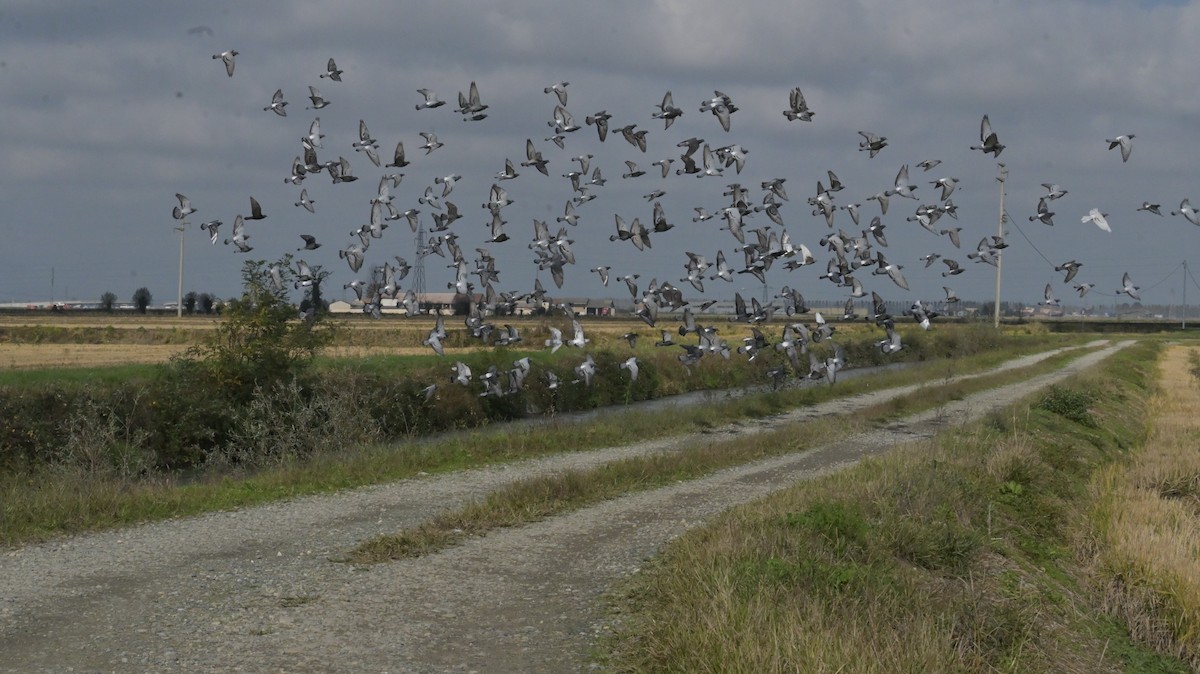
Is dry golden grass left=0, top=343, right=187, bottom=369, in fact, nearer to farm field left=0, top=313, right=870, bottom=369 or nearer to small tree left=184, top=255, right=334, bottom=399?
farm field left=0, top=313, right=870, bottom=369

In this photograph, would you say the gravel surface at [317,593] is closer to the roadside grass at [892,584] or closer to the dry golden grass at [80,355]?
the roadside grass at [892,584]

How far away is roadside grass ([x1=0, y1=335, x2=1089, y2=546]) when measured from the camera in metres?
13.1

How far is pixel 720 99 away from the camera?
17.2 meters

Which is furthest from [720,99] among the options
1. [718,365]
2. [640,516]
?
[718,365]

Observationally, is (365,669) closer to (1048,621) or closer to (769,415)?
(1048,621)

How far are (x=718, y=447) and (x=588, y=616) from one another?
1271 centimetres

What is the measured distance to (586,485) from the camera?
52.4 ft

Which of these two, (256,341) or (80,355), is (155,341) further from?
(256,341)

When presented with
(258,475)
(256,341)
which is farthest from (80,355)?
(258,475)

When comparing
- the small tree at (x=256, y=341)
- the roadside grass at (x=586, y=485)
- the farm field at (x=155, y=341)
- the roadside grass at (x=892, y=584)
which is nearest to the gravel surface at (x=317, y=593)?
the roadside grass at (x=586, y=485)

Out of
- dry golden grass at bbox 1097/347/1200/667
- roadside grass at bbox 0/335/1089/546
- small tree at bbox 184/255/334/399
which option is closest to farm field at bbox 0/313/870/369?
small tree at bbox 184/255/334/399

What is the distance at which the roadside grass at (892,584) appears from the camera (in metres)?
7.88

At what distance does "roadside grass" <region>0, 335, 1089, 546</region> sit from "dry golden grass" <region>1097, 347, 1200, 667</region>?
9.96 metres

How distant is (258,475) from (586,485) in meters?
5.64
